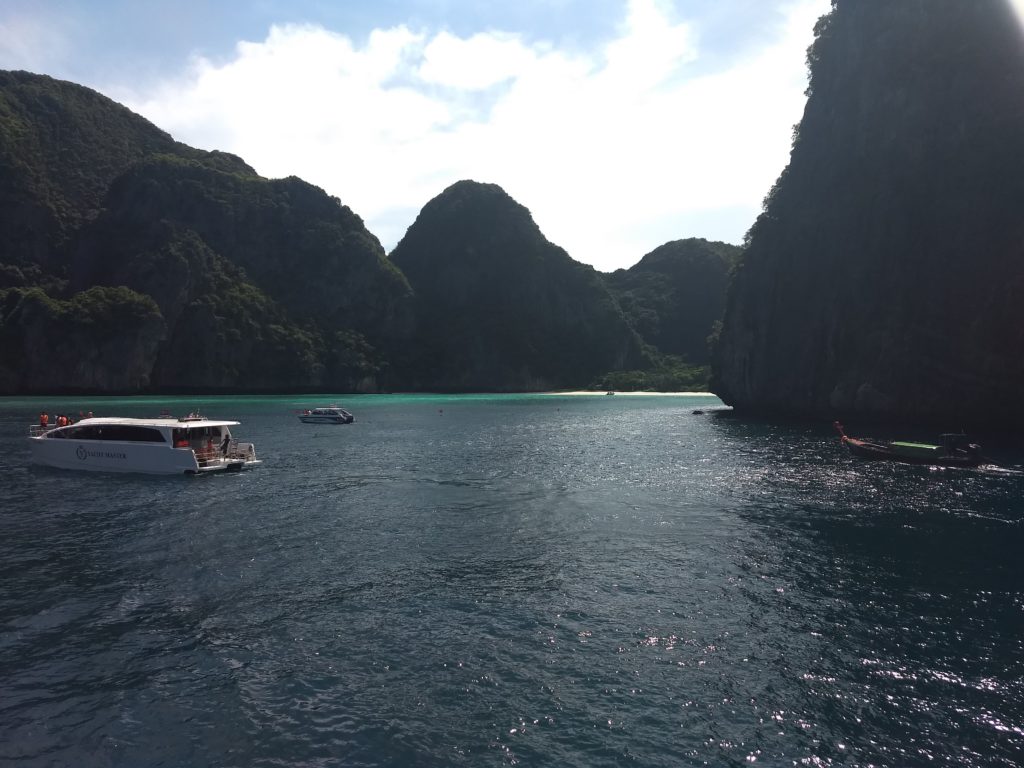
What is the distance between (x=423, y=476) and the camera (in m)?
40.2

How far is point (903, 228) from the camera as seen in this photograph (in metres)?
69.3

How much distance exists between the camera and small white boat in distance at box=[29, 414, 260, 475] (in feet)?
130

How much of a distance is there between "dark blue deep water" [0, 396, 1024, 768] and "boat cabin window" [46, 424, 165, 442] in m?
6.60

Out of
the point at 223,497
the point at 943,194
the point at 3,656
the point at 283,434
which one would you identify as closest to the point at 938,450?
the point at 943,194

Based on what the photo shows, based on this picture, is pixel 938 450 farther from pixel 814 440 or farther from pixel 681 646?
pixel 681 646

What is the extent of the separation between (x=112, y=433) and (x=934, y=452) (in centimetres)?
5804

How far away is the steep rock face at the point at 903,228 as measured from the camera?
60.5 metres

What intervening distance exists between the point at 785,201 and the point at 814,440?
46.2 metres

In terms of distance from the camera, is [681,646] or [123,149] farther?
[123,149]

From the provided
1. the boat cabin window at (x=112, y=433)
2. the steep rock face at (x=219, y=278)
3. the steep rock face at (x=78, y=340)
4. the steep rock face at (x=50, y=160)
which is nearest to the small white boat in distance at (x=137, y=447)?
the boat cabin window at (x=112, y=433)

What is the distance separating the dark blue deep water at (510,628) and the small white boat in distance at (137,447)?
18.3 ft

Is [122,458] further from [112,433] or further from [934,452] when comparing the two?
[934,452]

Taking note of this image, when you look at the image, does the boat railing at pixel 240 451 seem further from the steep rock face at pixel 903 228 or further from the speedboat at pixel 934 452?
the steep rock face at pixel 903 228

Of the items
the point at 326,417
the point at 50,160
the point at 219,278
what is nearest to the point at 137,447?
→ the point at 326,417
